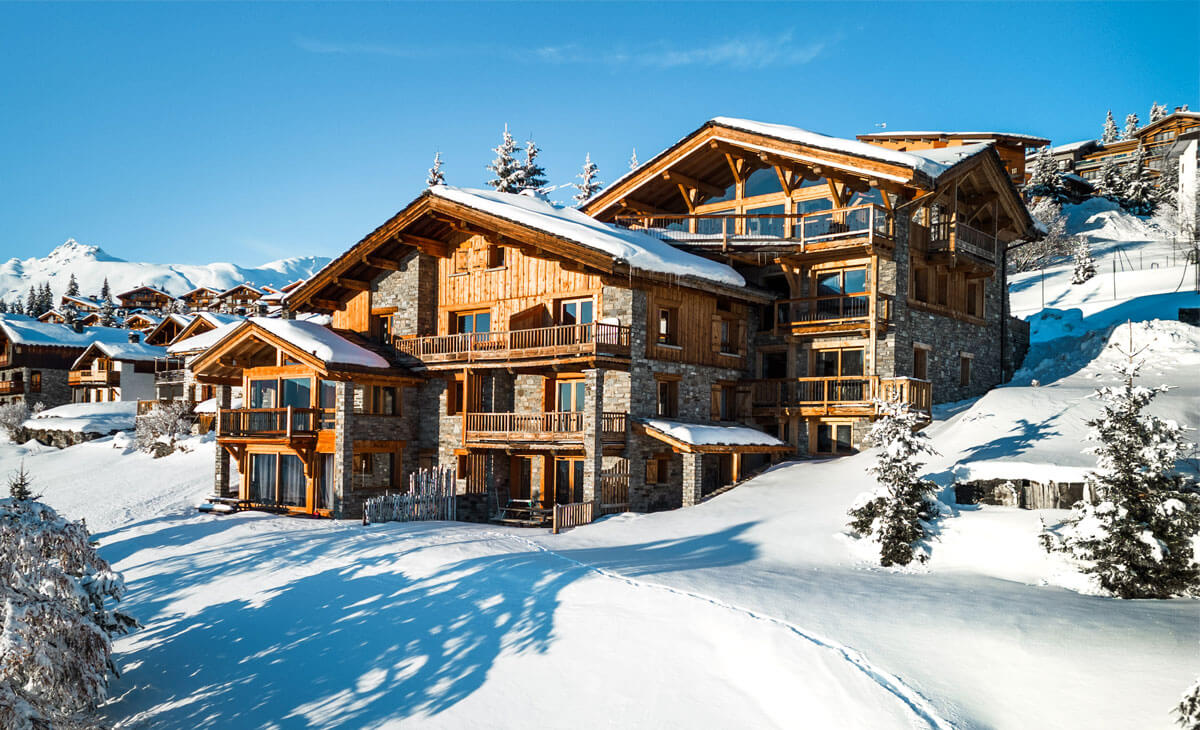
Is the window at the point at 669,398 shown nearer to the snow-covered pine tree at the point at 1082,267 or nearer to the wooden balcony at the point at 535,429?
the wooden balcony at the point at 535,429

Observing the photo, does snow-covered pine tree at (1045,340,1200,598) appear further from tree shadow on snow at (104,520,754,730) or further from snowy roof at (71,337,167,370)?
snowy roof at (71,337,167,370)

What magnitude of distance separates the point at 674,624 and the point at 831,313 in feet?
61.9

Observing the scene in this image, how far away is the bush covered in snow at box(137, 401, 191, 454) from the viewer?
149ft

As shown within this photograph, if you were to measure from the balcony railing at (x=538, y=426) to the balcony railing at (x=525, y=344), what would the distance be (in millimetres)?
1928

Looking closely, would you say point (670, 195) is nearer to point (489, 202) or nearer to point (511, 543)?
point (489, 202)

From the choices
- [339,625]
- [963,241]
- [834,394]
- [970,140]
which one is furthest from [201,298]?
[339,625]

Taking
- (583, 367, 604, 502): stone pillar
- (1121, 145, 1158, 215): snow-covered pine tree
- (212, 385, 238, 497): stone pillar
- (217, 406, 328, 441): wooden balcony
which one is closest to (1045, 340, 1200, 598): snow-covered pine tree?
(583, 367, 604, 502): stone pillar

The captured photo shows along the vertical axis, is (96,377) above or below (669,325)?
below

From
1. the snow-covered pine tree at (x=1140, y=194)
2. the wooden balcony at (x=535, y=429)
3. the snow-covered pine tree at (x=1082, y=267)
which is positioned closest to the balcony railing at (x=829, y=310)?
the wooden balcony at (x=535, y=429)

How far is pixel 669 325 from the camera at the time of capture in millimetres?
29594

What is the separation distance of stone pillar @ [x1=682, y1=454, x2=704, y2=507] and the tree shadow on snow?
451 centimetres

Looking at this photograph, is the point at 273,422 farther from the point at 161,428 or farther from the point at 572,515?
the point at 161,428

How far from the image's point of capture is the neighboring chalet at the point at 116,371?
64312 mm

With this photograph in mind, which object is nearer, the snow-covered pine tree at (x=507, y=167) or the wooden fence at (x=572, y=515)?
the wooden fence at (x=572, y=515)
